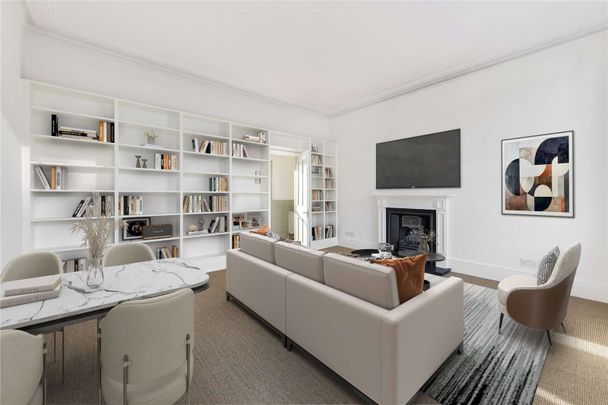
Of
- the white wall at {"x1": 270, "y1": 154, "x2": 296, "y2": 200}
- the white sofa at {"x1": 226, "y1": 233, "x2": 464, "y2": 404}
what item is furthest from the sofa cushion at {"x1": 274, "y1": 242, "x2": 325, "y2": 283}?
the white wall at {"x1": 270, "y1": 154, "x2": 296, "y2": 200}

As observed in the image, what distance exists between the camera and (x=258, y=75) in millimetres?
4426

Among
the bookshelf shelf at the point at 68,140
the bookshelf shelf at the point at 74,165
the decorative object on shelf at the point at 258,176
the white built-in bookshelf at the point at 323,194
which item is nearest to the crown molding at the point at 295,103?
the white built-in bookshelf at the point at 323,194

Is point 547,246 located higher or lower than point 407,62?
lower

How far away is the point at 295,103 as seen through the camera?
18.7 ft

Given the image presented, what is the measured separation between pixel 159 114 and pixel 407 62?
395 cm

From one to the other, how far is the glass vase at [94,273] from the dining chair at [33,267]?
56 cm

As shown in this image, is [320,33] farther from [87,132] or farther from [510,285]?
[510,285]

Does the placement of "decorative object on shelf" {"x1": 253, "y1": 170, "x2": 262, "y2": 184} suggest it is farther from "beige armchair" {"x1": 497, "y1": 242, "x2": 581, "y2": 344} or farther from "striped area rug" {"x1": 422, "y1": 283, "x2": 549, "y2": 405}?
"beige armchair" {"x1": 497, "y1": 242, "x2": 581, "y2": 344}

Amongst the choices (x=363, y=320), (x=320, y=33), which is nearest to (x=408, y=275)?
(x=363, y=320)

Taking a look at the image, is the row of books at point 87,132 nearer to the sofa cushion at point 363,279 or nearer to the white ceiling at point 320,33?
the white ceiling at point 320,33

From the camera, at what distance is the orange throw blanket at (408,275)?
174cm

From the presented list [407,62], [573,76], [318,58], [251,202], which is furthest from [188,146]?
[573,76]

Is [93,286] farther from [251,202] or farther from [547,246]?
[547,246]

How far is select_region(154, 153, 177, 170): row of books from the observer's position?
404 cm
